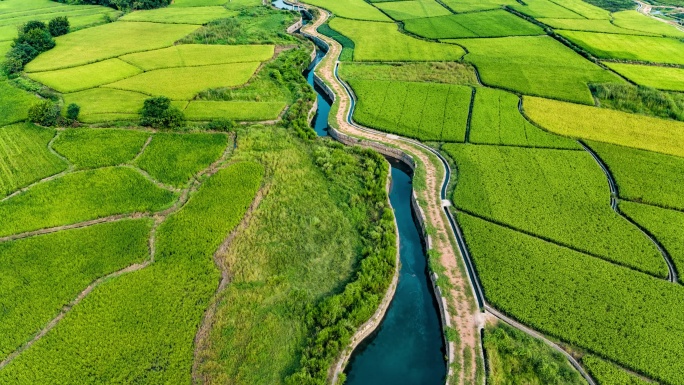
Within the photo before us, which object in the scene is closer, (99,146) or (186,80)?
(99,146)

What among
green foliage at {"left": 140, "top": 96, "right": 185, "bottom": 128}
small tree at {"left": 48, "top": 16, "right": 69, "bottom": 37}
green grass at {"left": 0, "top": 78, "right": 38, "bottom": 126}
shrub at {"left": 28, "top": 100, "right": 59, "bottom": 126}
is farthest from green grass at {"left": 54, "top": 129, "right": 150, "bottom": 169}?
small tree at {"left": 48, "top": 16, "right": 69, "bottom": 37}

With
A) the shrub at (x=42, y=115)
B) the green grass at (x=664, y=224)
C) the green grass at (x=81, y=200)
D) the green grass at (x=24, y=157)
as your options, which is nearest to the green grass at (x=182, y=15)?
the shrub at (x=42, y=115)

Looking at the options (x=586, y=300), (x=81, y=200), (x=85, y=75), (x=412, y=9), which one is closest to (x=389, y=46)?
(x=412, y=9)

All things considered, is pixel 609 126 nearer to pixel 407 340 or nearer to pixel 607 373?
pixel 607 373

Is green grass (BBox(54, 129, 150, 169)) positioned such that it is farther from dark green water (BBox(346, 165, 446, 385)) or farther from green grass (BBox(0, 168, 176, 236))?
dark green water (BBox(346, 165, 446, 385))

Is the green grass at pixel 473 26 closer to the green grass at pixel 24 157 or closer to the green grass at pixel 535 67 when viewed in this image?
the green grass at pixel 535 67

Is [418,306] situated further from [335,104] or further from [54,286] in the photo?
[335,104]

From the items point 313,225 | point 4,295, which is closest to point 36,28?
point 4,295
